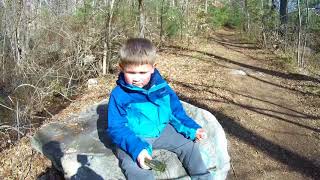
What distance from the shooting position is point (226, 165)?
367 cm

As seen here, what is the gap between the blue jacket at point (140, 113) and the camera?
3.14m

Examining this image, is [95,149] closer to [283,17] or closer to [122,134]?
[122,134]

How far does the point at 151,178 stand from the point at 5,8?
7.48 metres

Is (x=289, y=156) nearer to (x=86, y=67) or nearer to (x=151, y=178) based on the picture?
(x=151, y=178)

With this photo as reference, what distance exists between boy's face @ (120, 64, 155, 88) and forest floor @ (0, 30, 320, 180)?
218cm

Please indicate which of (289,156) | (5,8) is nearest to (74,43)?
(5,8)

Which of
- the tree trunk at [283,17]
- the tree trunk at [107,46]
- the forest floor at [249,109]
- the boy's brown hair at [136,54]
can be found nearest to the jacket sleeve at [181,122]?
the boy's brown hair at [136,54]

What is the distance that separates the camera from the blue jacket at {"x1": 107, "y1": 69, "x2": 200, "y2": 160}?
10.3 feet

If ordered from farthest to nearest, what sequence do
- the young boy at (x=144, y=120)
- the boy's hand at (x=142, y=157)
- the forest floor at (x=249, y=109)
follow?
the forest floor at (x=249, y=109), the young boy at (x=144, y=120), the boy's hand at (x=142, y=157)

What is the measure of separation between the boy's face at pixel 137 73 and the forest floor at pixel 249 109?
2183 mm

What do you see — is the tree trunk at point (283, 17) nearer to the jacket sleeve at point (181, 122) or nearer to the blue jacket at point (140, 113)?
the jacket sleeve at point (181, 122)

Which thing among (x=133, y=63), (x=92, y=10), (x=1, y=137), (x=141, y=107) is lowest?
(x=1, y=137)

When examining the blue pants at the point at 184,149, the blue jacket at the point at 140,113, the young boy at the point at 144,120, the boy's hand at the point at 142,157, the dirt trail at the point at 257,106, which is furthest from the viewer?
the dirt trail at the point at 257,106

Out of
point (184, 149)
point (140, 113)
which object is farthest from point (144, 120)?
point (184, 149)
